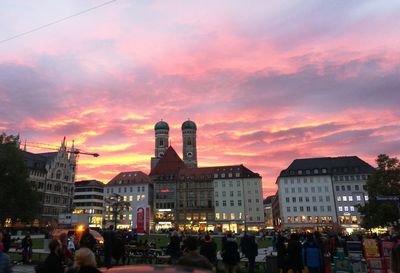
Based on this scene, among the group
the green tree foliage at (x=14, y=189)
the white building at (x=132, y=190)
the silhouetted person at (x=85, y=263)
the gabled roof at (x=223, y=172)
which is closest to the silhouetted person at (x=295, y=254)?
the silhouetted person at (x=85, y=263)

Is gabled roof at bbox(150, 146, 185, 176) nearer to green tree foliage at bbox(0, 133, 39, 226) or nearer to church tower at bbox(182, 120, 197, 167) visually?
church tower at bbox(182, 120, 197, 167)

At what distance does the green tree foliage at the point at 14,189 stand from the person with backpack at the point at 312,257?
52005 millimetres

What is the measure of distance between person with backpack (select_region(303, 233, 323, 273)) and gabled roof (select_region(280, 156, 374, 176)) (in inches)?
3924

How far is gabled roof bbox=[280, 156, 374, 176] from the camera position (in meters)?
107

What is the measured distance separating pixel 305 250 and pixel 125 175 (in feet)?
379

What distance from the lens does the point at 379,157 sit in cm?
5319

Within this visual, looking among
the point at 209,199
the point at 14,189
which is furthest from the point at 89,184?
the point at 14,189

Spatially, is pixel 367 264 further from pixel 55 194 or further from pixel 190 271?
pixel 55 194

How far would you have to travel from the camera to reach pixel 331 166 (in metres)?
110

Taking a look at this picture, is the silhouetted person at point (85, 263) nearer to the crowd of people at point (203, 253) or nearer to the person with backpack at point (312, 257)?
the crowd of people at point (203, 253)

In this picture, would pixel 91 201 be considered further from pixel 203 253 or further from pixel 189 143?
pixel 203 253

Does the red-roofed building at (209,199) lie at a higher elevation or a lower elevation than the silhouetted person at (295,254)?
higher

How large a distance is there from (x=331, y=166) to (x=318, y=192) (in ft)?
31.4

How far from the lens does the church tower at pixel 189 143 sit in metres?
146
